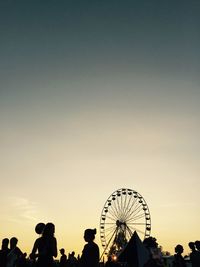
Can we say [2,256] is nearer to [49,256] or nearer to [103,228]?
[49,256]

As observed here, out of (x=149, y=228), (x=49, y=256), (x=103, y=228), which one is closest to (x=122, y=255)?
(x=49, y=256)

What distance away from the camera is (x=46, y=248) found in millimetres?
7352

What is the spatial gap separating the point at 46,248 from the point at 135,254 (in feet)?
26.7

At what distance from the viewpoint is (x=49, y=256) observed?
24.2ft

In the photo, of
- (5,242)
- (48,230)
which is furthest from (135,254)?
(48,230)

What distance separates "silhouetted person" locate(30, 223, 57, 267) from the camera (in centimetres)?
735

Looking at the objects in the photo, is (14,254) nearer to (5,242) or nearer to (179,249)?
(5,242)

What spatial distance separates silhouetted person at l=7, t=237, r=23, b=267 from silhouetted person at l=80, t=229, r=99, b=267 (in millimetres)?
2592

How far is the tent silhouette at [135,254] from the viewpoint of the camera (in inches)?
563

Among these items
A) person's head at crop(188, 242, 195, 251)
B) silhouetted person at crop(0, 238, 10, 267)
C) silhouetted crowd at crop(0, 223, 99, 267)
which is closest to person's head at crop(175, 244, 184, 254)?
person's head at crop(188, 242, 195, 251)

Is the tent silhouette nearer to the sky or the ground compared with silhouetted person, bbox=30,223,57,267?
nearer to the sky

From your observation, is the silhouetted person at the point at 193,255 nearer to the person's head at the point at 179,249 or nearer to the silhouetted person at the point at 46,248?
the person's head at the point at 179,249

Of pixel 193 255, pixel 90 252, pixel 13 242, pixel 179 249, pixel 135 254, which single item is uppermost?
pixel 135 254

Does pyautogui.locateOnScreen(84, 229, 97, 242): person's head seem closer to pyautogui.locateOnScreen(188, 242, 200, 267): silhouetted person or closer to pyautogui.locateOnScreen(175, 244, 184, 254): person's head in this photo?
pyautogui.locateOnScreen(188, 242, 200, 267): silhouetted person
